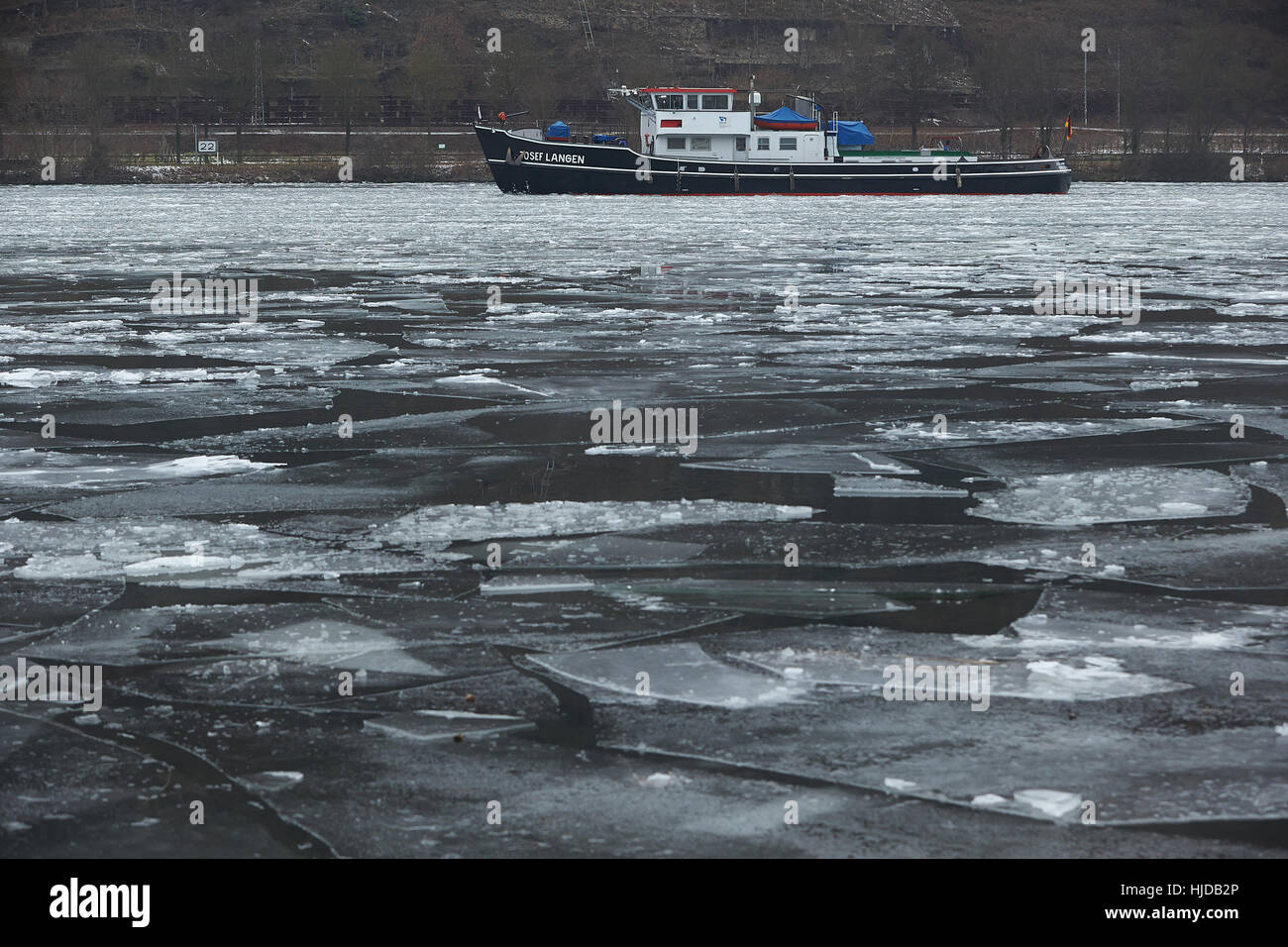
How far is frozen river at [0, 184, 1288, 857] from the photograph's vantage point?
2955 millimetres

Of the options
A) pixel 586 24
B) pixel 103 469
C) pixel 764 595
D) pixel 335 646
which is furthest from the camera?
pixel 586 24

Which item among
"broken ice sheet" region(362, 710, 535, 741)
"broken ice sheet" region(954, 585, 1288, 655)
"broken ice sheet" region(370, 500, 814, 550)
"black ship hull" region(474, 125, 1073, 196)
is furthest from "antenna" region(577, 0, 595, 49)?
"broken ice sheet" region(362, 710, 535, 741)

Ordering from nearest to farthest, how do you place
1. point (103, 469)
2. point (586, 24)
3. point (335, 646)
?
1. point (335, 646)
2. point (103, 469)
3. point (586, 24)

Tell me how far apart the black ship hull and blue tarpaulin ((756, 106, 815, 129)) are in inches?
62.8

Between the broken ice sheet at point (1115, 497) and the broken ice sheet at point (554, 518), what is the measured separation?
2.64 feet

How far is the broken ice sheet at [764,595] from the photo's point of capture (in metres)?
4.36

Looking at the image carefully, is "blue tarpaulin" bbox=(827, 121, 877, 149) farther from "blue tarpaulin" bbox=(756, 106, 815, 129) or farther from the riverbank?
the riverbank

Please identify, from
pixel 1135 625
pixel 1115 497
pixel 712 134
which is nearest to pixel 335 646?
pixel 1135 625

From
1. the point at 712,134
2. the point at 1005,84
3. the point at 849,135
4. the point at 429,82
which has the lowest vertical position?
the point at 712,134

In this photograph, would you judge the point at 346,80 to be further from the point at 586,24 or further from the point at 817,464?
the point at 817,464

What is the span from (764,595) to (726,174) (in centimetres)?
4858

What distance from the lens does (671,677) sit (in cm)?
375

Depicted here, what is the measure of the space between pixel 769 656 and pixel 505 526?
1.66 meters

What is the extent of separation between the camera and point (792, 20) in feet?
368
